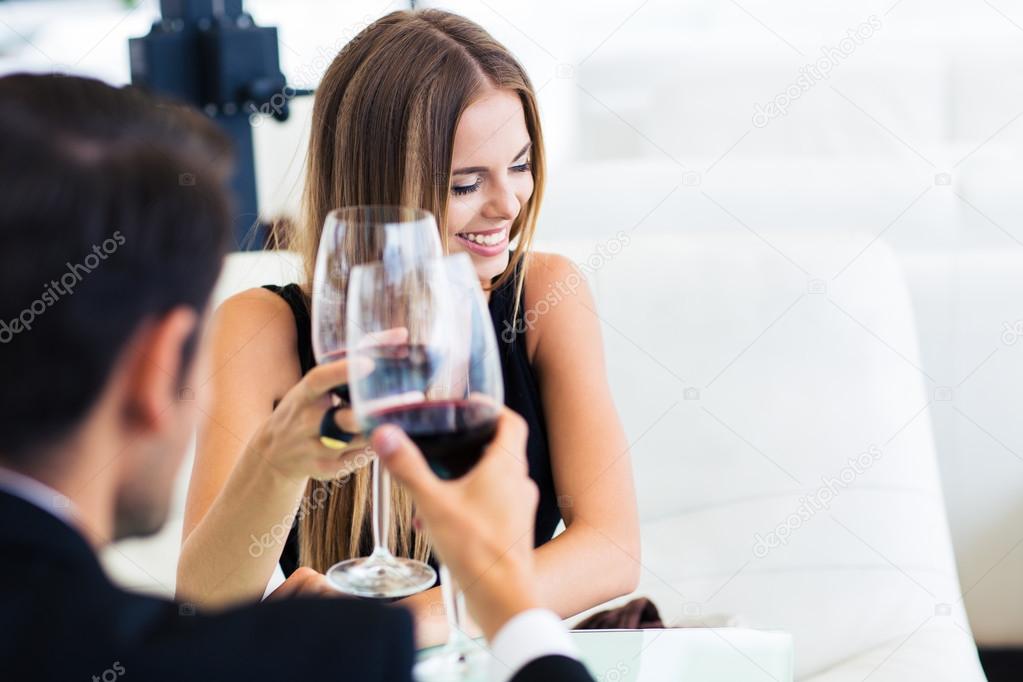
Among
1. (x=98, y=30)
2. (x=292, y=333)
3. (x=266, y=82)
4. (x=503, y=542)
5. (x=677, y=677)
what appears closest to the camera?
(x=503, y=542)

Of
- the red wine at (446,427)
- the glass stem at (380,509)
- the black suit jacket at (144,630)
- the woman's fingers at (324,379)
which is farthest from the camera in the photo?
the glass stem at (380,509)

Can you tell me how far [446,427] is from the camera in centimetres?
99

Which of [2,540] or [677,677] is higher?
[2,540]

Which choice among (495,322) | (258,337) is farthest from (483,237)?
(258,337)

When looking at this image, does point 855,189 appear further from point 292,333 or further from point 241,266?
point 292,333

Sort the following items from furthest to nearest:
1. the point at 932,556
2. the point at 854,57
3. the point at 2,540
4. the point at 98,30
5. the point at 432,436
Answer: the point at 98,30
the point at 854,57
the point at 932,556
the point at 432,436
the point at 2,540

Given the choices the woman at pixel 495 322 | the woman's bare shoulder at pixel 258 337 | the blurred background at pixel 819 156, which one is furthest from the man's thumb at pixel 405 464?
the blurred background at pixel 819 156

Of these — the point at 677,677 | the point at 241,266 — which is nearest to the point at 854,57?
the point at 241,266

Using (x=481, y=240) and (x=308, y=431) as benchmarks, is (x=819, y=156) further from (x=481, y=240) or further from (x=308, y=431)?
(x=308, y=431)

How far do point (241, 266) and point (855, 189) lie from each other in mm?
1581

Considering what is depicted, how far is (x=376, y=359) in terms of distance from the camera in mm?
993

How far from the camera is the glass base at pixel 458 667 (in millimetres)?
1196

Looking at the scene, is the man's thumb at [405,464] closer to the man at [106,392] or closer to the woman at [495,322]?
the man at [106,392]

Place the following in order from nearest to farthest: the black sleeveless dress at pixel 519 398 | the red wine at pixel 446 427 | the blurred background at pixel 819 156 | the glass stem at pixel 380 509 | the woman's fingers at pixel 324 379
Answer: the red wine at pixel 446 427 < the woman's fingers at pixel 324 379 < the glass stem at pixel 380 509 < the black sleeveless dress at pixel 519 398 < the blurred background at pixel 819 156
